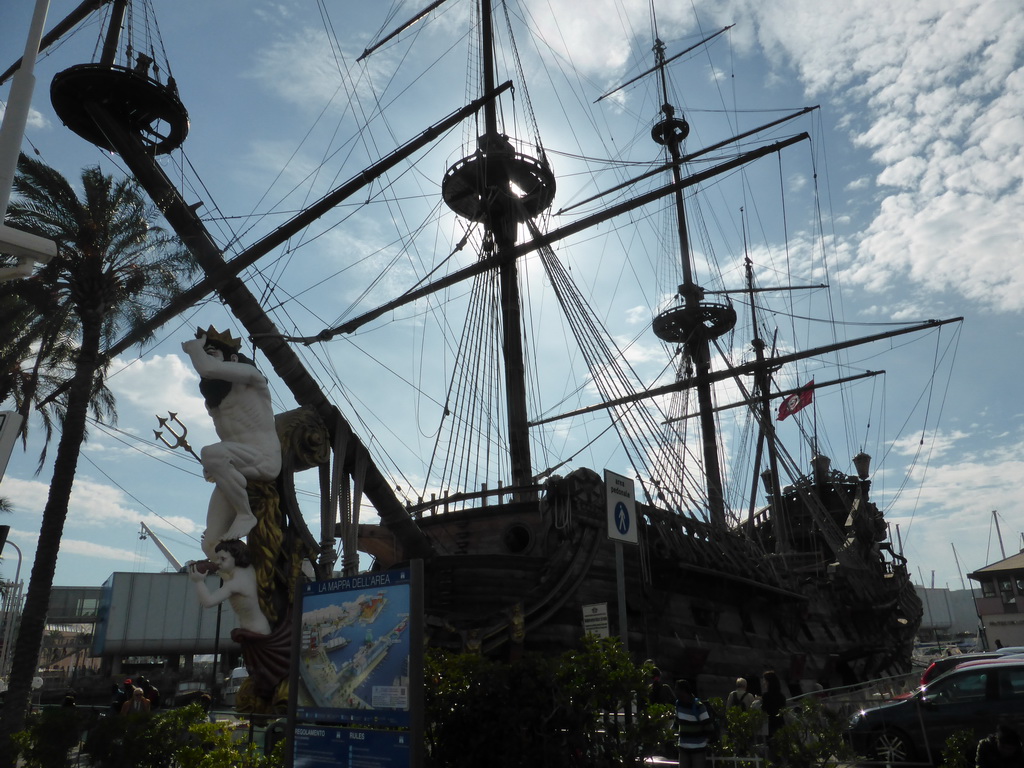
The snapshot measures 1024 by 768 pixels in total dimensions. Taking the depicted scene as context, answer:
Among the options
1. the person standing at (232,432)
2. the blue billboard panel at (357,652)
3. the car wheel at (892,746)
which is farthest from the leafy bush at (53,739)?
the car wheel at (892,746)

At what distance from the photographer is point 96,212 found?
13.9m

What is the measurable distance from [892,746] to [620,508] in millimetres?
4088

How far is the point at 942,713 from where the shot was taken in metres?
8.23

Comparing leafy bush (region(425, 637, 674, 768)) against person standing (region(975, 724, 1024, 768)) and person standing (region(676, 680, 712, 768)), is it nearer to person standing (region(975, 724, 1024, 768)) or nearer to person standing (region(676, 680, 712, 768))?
person standing (region(676, 680, 712, 768))

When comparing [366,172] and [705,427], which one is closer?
[366,172]

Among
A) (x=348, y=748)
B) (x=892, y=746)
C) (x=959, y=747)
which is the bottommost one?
(x=892, y=746)

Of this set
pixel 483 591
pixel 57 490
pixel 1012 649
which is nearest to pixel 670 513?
pixel 483 591

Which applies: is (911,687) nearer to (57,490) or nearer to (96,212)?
(57,490)

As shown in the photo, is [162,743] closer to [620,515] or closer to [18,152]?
[620,515]

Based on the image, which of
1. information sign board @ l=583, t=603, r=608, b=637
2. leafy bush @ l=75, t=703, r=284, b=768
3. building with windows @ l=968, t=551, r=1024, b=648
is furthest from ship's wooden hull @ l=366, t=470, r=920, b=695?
building with windows @ l=968, t=551, r=1024, b=648

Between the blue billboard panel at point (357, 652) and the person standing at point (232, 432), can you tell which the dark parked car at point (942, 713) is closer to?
the blue billboard panel at point (357, 652)

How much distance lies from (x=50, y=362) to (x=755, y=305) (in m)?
32.1

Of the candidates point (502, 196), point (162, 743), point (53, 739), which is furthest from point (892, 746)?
point (502, 196)

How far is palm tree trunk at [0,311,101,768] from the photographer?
11.7m
